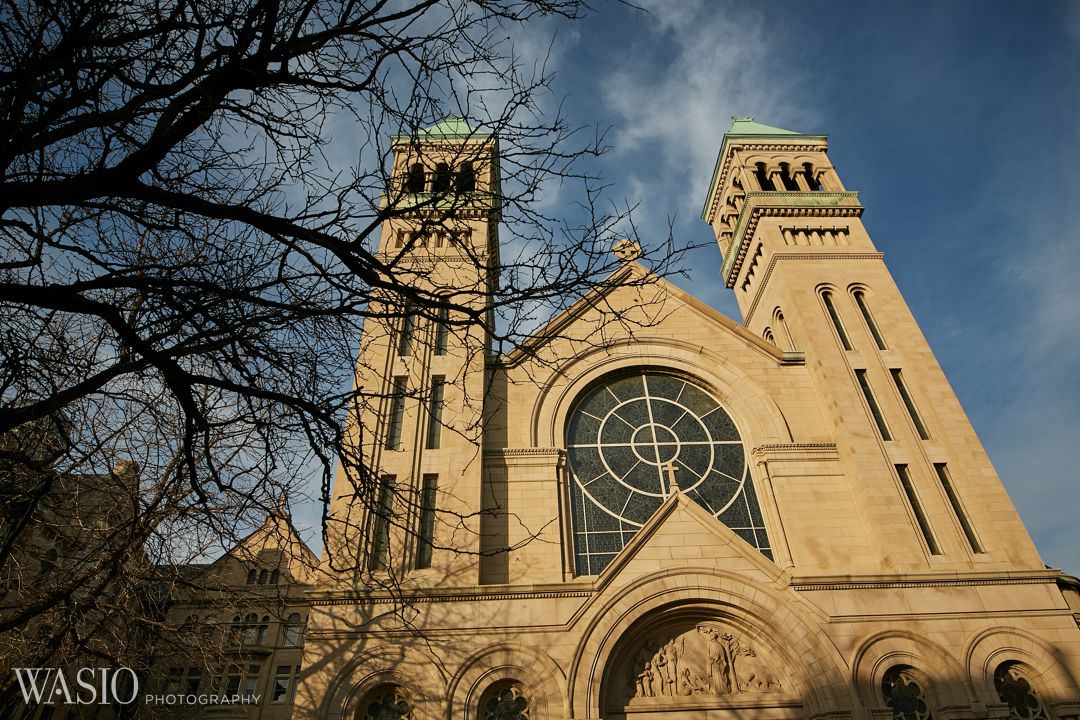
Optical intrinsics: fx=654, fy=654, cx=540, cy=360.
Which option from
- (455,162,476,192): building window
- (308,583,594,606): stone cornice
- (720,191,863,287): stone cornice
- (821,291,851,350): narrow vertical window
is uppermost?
(720,191,863,287): stone cornice

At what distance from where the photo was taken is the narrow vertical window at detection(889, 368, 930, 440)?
15.2 meters

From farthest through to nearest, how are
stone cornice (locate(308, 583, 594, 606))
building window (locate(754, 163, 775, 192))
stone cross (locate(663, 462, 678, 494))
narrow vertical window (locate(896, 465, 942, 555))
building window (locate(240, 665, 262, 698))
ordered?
building window (locate(754, 163, 775, 192)) < building window (locate(240, 665, 262, 698)) < narrow vertical window (locate(896, 465, 942, 555)) < stone cross (locate(663, 462, 678, 494)) < stone cornice (locate(308, 583, 594, 606))

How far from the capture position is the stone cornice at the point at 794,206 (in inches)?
779

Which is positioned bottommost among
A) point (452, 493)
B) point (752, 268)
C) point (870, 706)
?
point (870, 706)

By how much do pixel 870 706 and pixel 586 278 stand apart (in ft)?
32.4

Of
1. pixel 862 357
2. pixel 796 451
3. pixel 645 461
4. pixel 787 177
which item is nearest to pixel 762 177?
pixel 787 177

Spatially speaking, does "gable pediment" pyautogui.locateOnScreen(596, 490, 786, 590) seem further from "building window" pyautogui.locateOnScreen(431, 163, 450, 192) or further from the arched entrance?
"building window" pyautogui.locateOnScreen(431, 163, 450, 192)

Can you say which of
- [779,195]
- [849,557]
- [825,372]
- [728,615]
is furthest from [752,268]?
[728,615]

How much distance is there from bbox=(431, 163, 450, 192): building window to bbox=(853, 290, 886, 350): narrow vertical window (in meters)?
14.6

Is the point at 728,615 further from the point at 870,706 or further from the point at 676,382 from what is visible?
the point at 676,382

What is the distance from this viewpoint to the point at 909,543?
13102 mm

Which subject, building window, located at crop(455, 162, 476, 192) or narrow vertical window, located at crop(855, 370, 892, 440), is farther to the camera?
narrow vertical window, located at crop(855, 370, 892, 440)

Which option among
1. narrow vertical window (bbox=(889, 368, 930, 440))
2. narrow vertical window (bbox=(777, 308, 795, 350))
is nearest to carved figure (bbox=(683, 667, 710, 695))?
narrow vertical window (bbox=(889, 368, 930, 440))

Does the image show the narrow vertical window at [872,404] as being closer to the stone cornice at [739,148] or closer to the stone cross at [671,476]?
the stone cross at [671,476]
